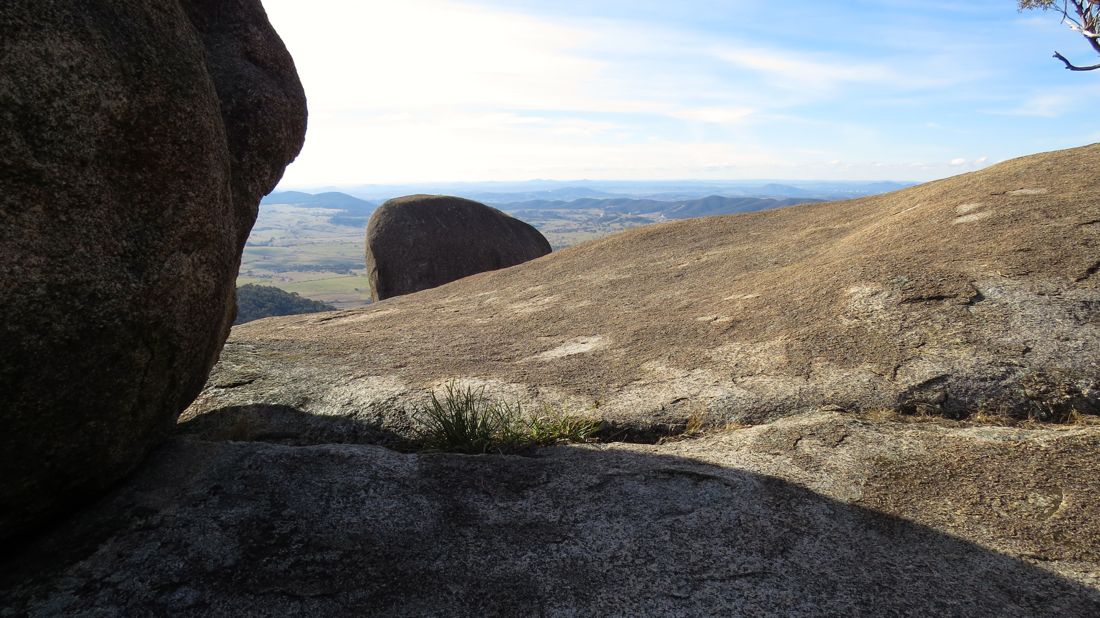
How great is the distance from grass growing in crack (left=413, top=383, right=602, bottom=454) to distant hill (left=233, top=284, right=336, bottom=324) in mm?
43313

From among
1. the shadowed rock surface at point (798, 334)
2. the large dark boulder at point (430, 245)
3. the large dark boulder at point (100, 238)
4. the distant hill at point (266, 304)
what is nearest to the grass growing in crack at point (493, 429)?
the shadowed rock surface at point (798, 334)

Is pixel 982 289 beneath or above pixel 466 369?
above

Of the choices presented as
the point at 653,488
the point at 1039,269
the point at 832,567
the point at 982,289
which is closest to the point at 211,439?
the point at 653,488

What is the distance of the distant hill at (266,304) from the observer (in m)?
48.5

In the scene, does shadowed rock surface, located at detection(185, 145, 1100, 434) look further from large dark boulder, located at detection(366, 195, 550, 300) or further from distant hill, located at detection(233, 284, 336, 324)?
distant hill, located at detection(233, 284, 336, 324)

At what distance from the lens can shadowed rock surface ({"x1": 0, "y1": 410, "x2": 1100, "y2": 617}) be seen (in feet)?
12.8

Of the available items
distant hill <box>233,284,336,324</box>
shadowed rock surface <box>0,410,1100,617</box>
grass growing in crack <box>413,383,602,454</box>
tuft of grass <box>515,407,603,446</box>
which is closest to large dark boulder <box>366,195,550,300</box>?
grass growing in crack <box>413,383,602,454</box>

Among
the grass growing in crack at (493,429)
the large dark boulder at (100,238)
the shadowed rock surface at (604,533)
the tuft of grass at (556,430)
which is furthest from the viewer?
the tuft of grass at (556,430)

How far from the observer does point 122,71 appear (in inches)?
163

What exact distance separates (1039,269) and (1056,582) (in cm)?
408

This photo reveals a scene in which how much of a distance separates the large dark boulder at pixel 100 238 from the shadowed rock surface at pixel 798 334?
2.14 metres

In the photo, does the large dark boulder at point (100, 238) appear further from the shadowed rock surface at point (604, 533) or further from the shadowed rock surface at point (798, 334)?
the shadowed rock surface at point (798, 334)

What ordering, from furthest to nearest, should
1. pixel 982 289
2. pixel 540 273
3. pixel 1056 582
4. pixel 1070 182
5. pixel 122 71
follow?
pixel 540 273 → pixel 1070 182 → pixel 982 289 → pixel 122 71 → pixel 1056 582

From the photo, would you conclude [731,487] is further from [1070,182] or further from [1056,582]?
[1070,182]
